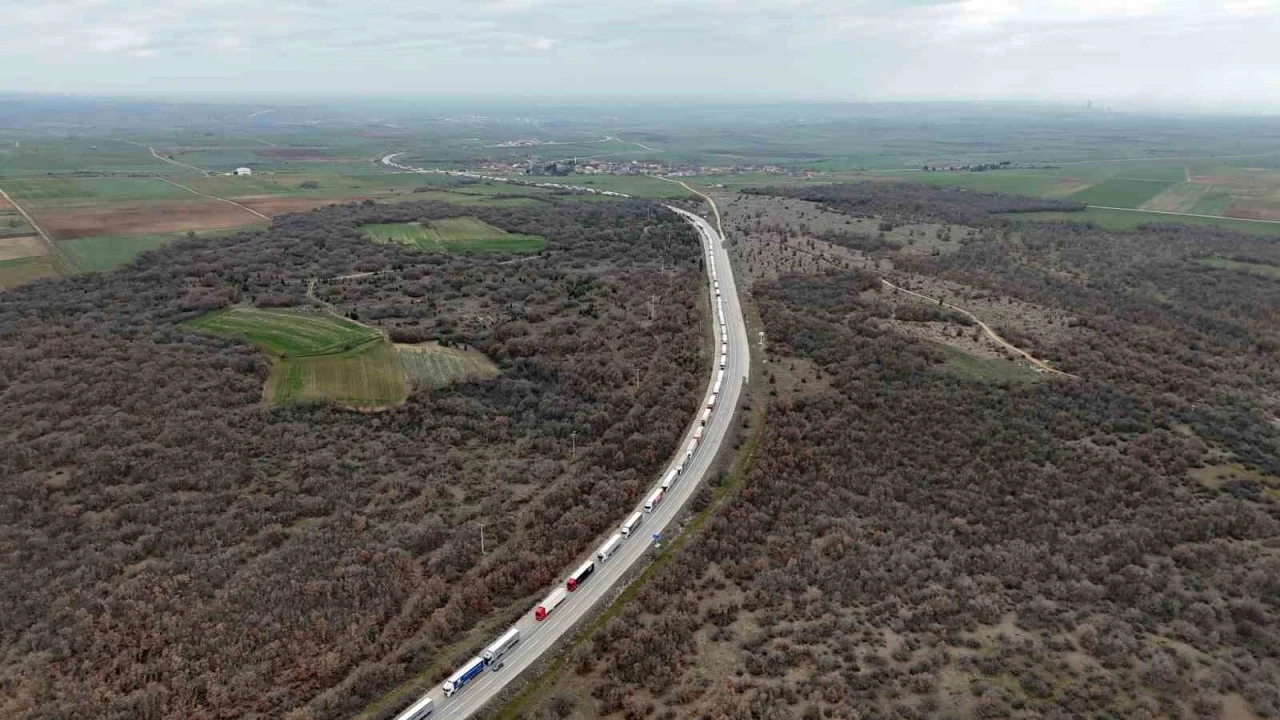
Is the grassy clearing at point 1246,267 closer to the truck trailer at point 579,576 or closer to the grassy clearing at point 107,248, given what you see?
the truck trailer at point 579,576

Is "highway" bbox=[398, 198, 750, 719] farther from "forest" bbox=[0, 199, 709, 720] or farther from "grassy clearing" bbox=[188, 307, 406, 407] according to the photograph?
"grassy clearing" bbox=[188, 307, 406, 407]

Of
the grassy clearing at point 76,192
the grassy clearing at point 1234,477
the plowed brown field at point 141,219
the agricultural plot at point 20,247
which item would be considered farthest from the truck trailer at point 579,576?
the grassy clearing at point 76,192

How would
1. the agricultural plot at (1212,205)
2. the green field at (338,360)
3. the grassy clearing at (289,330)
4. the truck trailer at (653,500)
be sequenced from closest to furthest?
the truck trailer at (653,500) < the green field at (338,360) < the grassy clearing at (289,330) < the agricultural plot at (1212,205)

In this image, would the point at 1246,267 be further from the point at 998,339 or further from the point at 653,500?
the point at 653,500

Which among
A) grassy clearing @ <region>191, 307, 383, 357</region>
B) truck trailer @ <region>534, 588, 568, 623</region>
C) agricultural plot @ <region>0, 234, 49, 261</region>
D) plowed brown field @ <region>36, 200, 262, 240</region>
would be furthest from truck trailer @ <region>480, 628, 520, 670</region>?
plowed brown field @ <region>36, 200, 262, 240</region>

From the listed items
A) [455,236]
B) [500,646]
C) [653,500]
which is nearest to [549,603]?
[500,646]

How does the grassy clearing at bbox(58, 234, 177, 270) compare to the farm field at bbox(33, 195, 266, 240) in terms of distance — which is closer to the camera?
the grassy clearing at bbox(58, 234, 177, 270)

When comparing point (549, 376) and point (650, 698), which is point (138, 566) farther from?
point (549, 376)

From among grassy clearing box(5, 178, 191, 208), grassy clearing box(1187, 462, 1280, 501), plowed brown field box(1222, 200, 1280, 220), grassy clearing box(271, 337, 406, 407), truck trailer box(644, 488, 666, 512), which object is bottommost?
truck trailer box(644, 488, 666, 512)
